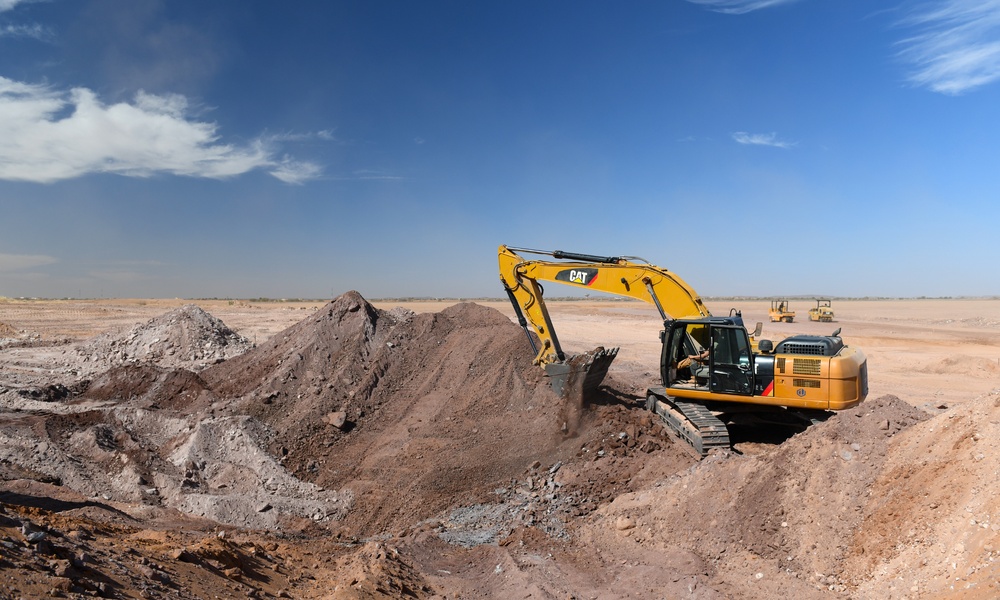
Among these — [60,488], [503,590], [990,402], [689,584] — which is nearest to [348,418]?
[60,488]

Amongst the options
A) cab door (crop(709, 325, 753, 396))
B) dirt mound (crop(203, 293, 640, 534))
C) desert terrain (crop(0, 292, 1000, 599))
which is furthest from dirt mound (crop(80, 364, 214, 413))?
cab door (crop(709, 325, 753, 396))

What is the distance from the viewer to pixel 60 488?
8.58 m

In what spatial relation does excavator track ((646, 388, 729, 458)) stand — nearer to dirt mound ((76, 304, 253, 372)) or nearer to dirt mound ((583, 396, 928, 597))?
dirt mound ((583, 396, 928, 597))

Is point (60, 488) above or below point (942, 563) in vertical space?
below

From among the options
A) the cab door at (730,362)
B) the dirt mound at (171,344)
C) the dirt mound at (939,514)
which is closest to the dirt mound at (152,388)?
the dirt mound at (171,344)

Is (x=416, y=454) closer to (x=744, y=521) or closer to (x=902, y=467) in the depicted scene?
(x=744, y=521)

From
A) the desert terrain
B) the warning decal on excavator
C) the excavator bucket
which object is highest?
the warning decal on excavator

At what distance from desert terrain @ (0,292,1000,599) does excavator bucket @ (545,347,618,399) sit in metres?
0.27

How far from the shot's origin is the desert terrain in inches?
200

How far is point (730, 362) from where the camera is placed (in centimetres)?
938

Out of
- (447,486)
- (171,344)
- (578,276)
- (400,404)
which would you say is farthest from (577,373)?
(171,344)

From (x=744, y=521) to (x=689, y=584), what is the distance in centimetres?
104

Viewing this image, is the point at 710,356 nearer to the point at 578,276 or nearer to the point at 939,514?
the point at 578,276

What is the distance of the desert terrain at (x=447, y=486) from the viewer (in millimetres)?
5090
